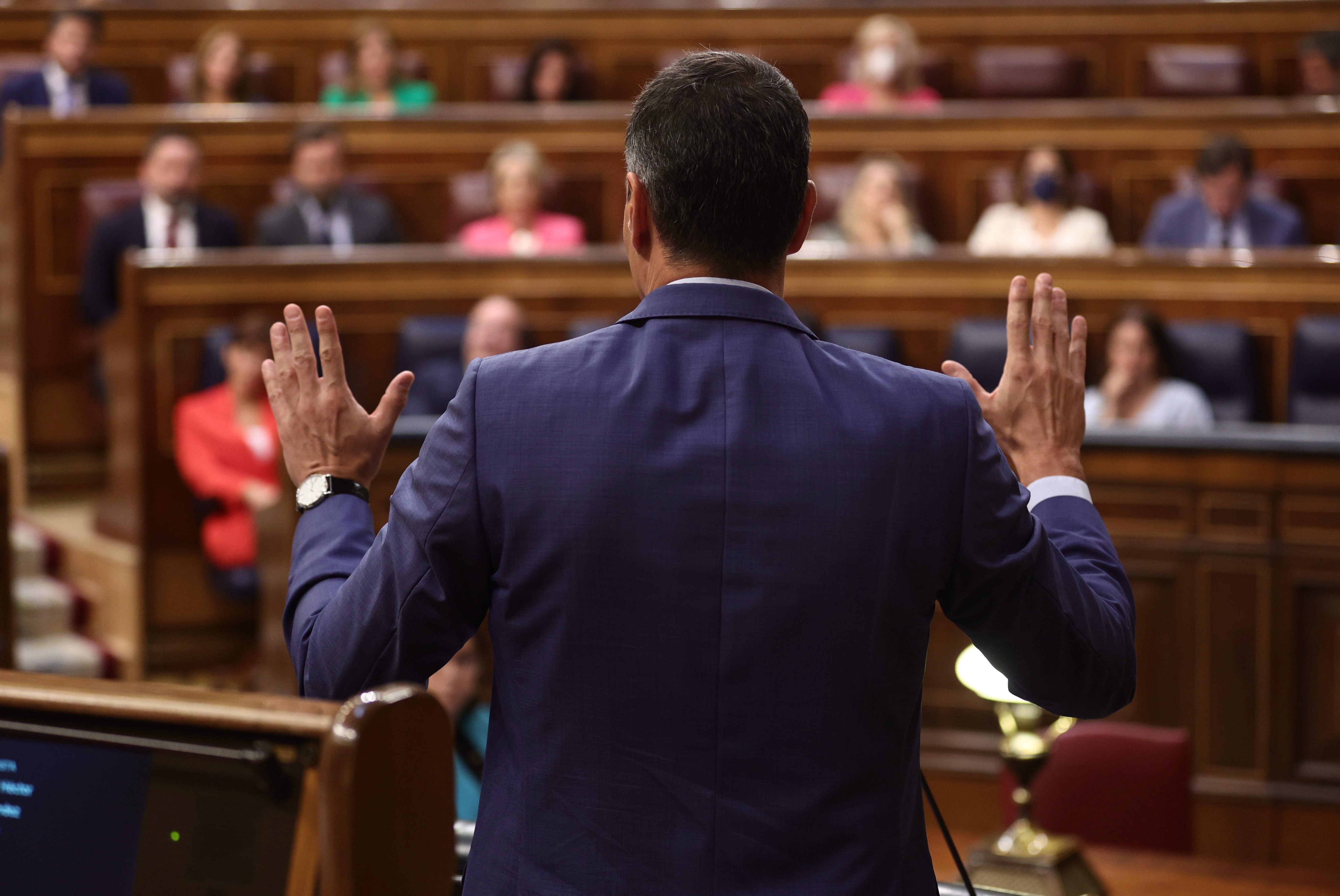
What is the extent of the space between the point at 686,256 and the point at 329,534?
26cm

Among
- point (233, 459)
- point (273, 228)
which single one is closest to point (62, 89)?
point (273, 228)

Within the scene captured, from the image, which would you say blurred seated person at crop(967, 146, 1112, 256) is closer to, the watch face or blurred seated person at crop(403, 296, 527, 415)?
blurred seated person at crop(403, 296, 527, 415)

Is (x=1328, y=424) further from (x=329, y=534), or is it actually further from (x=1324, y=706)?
(x=329, y=534)

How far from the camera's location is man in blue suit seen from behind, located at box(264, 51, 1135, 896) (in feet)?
2.34

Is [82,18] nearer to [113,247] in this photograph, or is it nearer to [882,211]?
[113,247]

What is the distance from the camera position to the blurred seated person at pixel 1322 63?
3.96 m

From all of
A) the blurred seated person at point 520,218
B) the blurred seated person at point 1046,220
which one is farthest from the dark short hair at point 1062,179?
the blurred seated person at point 520,218

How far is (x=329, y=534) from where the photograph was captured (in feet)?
2.73

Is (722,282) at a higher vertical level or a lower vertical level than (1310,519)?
higher

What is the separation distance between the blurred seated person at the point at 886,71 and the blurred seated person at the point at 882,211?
1.37ft

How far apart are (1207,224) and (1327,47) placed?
2.79 feet

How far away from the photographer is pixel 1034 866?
1.62 meters

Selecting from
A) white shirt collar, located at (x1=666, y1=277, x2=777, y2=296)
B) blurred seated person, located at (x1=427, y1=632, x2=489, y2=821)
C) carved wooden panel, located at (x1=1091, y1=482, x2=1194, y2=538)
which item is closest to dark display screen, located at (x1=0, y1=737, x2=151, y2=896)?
white shirt collar, located at (x1=666, y1=277, x2=777, y2=296)

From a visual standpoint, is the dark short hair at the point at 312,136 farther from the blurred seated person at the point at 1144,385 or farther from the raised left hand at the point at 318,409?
the raised left hand at the point at 318,409
